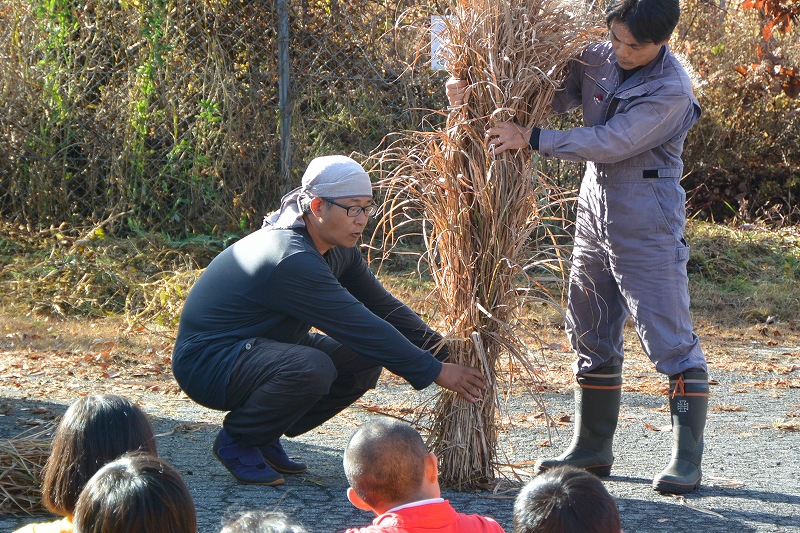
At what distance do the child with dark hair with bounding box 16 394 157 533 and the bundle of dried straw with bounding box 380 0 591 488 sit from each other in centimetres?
140

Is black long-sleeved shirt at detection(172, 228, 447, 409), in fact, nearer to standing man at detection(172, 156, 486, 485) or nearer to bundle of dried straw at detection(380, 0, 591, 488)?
standing man at detection(172, 156, 486, 485)

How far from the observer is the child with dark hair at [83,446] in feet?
7.18

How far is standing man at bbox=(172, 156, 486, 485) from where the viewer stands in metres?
3.28

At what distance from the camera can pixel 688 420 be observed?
3.50 meters

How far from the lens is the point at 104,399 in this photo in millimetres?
2254

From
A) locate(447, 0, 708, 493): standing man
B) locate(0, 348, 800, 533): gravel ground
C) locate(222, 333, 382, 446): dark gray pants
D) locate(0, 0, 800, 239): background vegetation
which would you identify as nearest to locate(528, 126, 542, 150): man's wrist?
locate(447, 0, 708, 493): standing man

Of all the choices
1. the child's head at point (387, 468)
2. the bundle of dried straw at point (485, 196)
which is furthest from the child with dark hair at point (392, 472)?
the bundle of dried straw at point (485, 196)

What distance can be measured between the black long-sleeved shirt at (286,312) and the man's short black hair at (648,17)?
54.6 inches

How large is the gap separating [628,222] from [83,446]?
7.22 ft

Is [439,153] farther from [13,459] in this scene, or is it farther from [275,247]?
[13,459]

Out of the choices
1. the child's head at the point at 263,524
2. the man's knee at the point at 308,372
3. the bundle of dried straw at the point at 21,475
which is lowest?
the bundle of dried straw at the point at 21,475

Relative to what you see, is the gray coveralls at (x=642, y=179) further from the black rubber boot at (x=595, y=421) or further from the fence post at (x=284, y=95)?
the fence post at (x=284, y=95)

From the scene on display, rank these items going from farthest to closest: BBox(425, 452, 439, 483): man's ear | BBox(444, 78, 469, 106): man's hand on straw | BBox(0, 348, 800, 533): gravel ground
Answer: BBox(444, 78, 469, 106): man's hand on straw < BBox(0, 348, 800, 533): gravel ground < BBox(425, 452, 439, 483): man's ear

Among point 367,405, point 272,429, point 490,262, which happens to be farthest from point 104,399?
point 367,405
